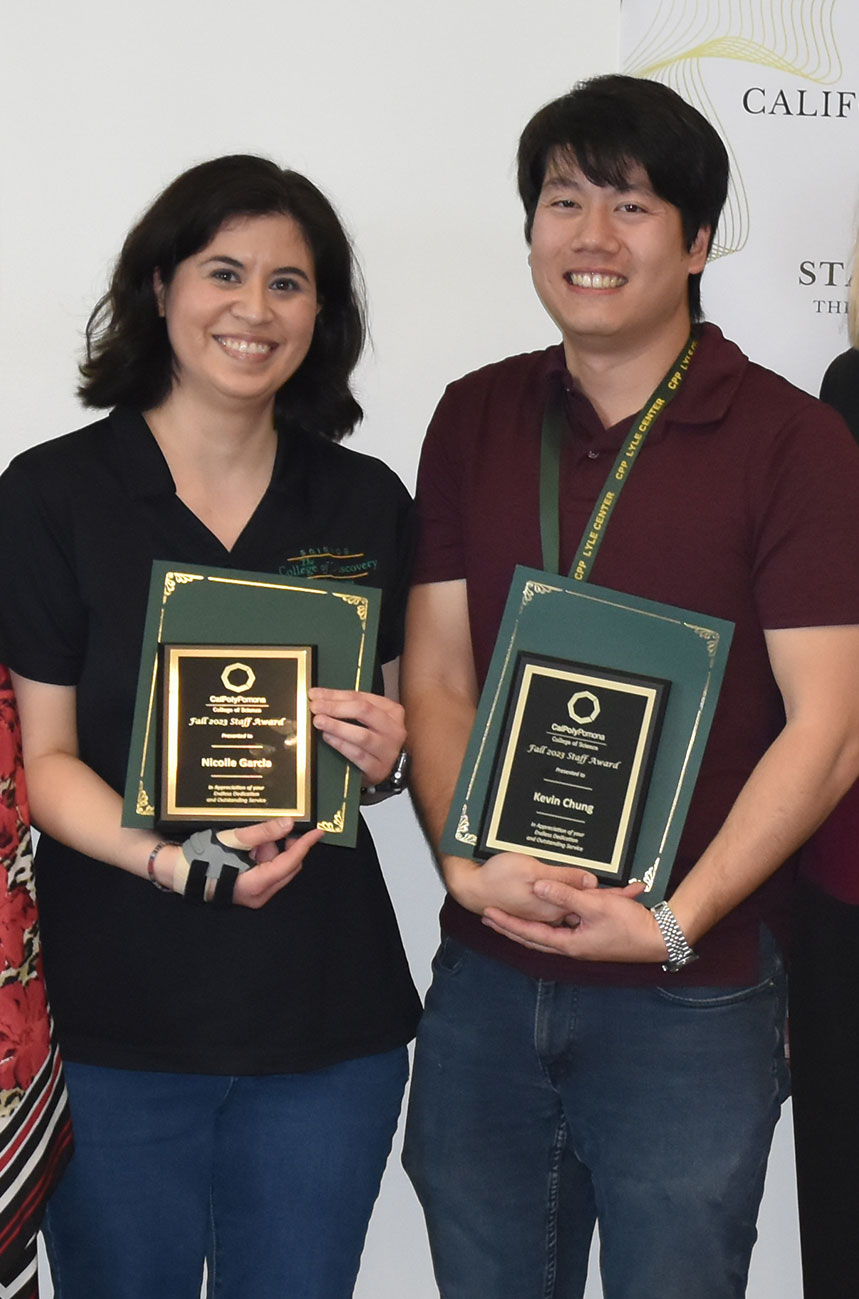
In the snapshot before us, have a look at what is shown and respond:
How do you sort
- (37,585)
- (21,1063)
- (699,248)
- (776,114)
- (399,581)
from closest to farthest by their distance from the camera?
(21,1063)
(37,585)
(699,248)
(399,581)
(776,114)

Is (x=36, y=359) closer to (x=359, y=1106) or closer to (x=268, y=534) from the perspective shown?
(x=268, y=534)

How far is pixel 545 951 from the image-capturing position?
1818mm

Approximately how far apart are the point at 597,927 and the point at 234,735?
0.51m

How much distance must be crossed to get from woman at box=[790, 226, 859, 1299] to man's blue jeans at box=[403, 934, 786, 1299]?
205mm

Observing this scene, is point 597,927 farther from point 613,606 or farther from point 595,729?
point 613,606

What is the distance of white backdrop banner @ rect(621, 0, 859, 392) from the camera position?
2.52 metres

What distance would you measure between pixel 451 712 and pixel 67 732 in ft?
1.71

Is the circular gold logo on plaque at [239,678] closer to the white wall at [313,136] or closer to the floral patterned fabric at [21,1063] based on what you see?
the floral patterned fabric at [21,1063]

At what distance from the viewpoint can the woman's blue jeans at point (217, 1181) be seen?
5.91 ft

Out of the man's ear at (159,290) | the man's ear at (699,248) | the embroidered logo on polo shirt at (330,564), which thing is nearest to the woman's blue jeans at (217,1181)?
the embroidered logo on polo shirt at (330,564)

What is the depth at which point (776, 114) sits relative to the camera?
8.27 feet

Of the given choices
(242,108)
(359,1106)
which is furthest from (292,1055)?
(242,108)

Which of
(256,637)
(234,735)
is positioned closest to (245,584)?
Answer: (256,637)

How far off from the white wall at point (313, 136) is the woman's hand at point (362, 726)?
0.97m
